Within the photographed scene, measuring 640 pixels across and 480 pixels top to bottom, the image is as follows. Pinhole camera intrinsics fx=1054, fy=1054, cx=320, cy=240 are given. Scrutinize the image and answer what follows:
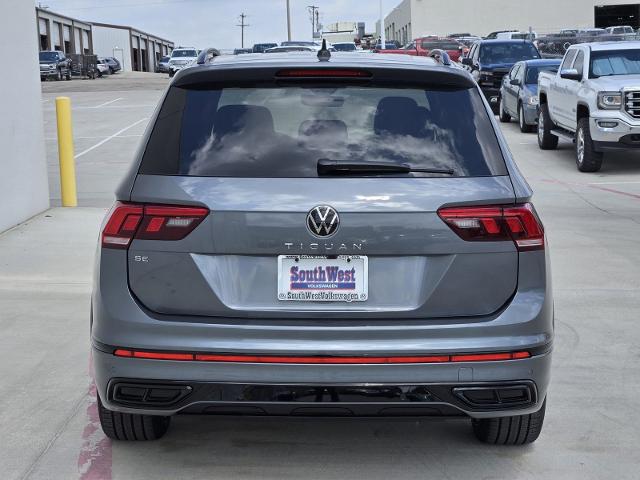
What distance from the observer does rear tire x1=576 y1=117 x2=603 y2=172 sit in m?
16.0

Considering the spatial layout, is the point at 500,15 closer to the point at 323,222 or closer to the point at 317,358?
the point at 323,222

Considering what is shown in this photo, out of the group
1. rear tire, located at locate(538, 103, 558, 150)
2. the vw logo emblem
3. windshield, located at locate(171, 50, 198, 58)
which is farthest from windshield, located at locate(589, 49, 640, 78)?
windshield, located at locate(171, 50, 198, 58)

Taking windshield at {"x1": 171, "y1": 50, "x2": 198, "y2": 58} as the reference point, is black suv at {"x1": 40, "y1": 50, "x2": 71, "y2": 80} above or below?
below

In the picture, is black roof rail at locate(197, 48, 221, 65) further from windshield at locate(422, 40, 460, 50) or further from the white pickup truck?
windshield at locate(422, 40, 460, 50)

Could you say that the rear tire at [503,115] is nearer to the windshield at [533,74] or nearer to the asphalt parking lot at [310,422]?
the windshield at [533,74]

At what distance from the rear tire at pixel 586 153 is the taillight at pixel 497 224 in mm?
12445

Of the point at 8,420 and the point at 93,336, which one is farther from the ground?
the point at 93,336

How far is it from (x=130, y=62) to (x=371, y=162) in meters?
105

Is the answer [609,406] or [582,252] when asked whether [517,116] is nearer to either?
[582,252]

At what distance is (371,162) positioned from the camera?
3.99 meters

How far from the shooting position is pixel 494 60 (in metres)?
28.6

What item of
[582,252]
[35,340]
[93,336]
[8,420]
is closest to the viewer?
[93,336]

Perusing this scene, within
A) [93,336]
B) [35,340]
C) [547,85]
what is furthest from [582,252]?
[547,85]

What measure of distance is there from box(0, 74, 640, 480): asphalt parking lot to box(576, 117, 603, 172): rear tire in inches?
239
